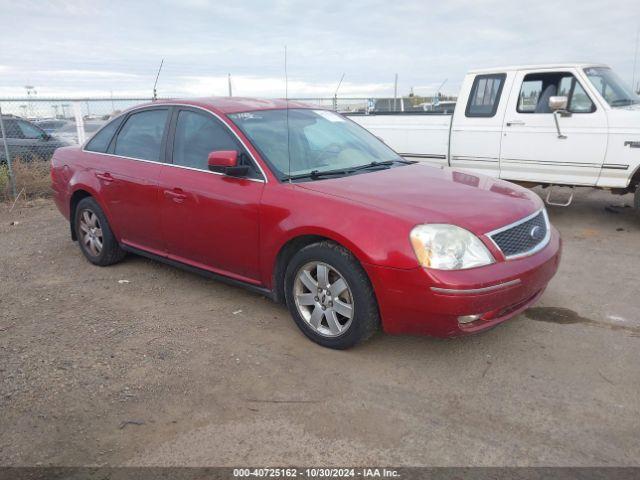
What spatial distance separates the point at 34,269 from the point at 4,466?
3383 millimetres

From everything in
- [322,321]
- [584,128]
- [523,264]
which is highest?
[584,128]

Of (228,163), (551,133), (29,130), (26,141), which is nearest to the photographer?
(228,163)

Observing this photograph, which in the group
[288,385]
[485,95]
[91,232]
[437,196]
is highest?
[485,95]

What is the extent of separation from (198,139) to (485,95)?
469 centimetres

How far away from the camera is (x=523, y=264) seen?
3295 millimetres

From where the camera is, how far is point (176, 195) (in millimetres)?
4332

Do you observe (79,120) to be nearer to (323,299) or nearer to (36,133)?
(36,133)

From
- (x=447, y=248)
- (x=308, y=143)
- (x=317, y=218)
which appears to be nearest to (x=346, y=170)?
(x=308, y=143)

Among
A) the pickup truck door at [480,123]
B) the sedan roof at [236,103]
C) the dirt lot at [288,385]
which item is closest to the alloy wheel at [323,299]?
the dirt lot at [288,385]

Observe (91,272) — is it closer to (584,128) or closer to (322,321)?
(322,321)

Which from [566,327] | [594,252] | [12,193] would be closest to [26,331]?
[566,327]

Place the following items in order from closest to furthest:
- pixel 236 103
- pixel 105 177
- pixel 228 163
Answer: pixel 228 163 → pixel 236 103 → pixel 105 177

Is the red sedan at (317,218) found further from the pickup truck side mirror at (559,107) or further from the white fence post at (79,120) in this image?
the white fence post at (79,120)

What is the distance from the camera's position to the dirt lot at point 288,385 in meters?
2.63
